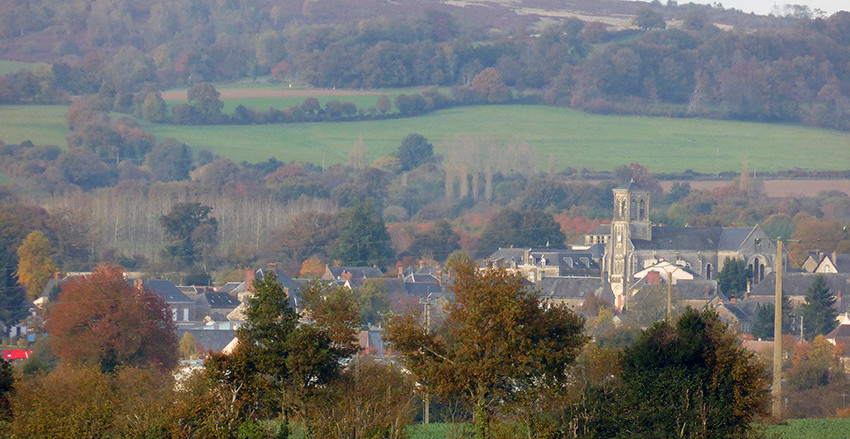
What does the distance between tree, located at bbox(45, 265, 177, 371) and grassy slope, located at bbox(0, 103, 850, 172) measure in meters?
114

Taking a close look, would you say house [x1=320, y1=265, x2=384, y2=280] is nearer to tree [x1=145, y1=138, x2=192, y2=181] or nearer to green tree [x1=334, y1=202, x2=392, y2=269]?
green tree [x1=334, y1=202, x2=392, y2=269]

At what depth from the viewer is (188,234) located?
11056cm

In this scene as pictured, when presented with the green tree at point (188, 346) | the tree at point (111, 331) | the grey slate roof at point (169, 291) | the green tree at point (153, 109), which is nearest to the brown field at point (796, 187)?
the green tree at point (153, 109)

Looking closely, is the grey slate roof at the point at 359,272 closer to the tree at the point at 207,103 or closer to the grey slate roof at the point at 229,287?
the grey slate roof at the point at 229,287

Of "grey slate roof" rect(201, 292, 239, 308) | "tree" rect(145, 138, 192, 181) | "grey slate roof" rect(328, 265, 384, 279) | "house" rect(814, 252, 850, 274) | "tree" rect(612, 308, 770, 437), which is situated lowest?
"tree" rect(145, 138, 192, 181)

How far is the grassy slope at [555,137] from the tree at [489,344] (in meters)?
134

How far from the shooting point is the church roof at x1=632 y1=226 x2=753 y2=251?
4648 inches

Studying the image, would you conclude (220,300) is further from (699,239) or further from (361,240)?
(699,239)

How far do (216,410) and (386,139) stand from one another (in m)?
154

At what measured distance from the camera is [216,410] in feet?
83.9

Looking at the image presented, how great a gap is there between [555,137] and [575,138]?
7.56 ft

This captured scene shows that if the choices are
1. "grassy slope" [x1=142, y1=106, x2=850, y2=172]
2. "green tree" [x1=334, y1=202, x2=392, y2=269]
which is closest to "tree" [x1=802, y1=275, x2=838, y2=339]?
"green tree" [x1=334, y1=202, x2=392, y2=269]

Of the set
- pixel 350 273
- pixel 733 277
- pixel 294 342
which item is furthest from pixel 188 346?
pixel 733 277

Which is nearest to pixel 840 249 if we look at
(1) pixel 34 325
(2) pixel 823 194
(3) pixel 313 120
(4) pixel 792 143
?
(2) pixel 823 194
